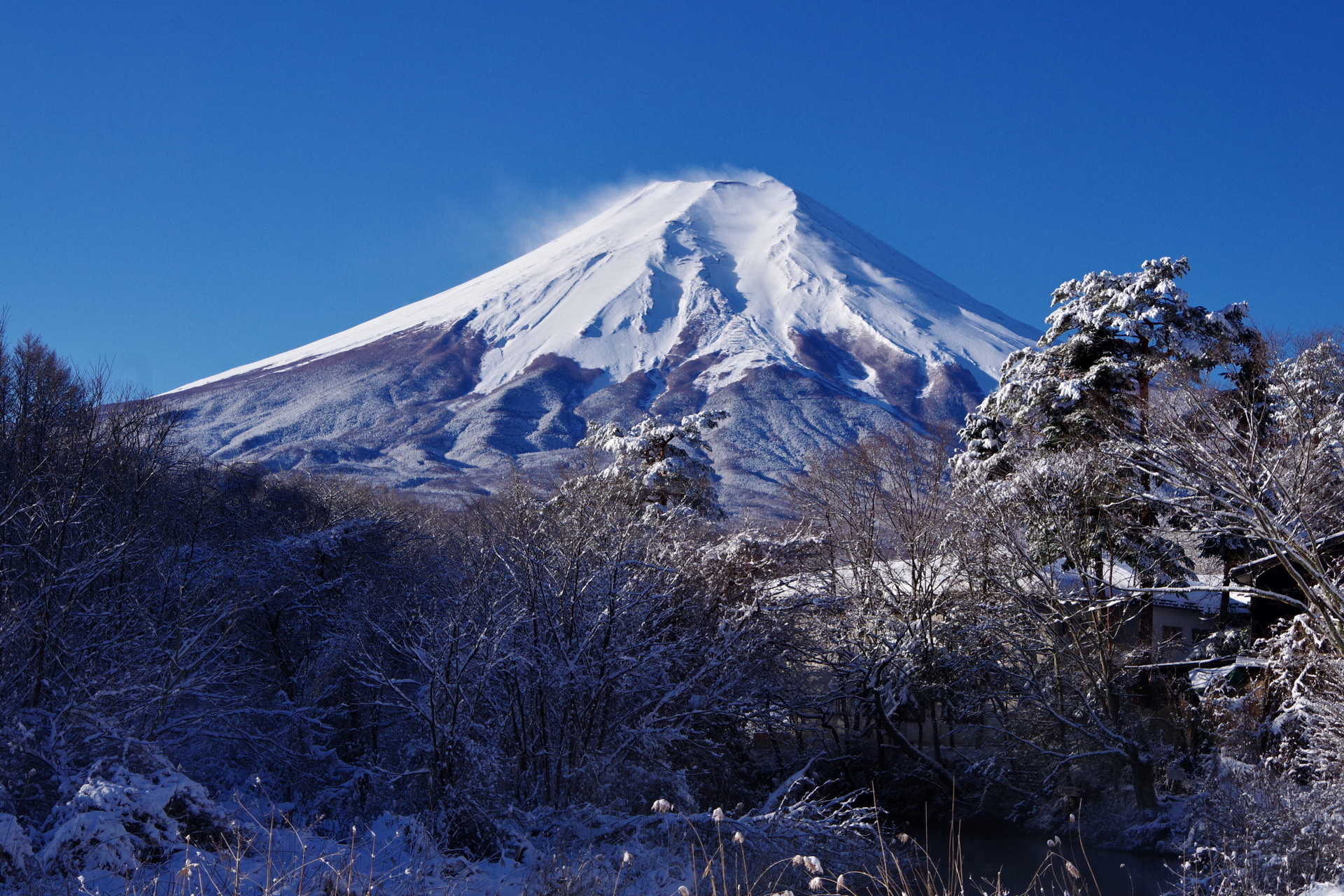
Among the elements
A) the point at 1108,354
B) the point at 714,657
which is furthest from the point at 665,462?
the point at 714,657

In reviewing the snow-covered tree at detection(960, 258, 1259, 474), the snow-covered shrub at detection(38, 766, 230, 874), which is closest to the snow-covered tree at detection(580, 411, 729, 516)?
the snow-covered tree at detection(960, 258, 1259, 474)

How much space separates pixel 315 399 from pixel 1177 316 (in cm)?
11452

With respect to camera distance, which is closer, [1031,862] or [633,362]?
[1031,862]

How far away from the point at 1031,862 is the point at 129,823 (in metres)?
12.6

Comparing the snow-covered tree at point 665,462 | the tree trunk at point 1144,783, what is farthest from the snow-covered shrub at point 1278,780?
the snow-covered tree at point 665,462

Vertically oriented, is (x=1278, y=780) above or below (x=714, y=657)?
below

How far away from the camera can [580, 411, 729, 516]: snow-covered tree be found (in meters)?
23.1

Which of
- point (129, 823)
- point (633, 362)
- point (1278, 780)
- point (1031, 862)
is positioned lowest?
point (1031, 862)

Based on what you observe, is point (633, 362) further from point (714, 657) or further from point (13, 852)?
point (13, 852)

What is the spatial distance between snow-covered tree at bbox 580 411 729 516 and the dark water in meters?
8.86

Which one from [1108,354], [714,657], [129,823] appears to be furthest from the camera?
[1108,354]

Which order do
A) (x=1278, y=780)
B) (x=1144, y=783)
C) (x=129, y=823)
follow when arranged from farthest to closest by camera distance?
(x=1144, y=783), (x=1278, y=780), (x=129, y=823)

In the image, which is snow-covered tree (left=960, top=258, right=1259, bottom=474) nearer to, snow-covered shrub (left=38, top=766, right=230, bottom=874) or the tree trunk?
the tree trunk

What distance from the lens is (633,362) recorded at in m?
135
